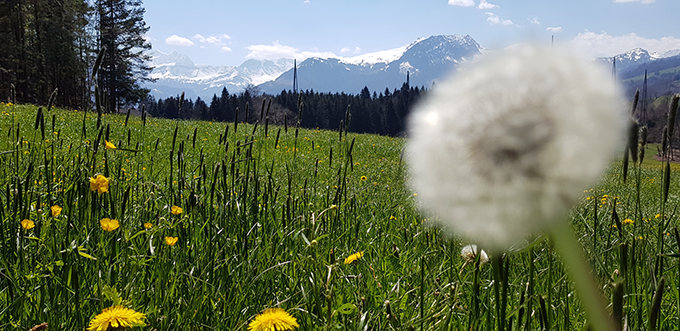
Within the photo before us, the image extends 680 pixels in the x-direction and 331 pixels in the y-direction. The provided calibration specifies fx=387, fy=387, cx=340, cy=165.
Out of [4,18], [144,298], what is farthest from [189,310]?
[4,18]

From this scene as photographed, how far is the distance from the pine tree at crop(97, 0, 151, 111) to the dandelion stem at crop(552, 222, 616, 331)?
143 ft

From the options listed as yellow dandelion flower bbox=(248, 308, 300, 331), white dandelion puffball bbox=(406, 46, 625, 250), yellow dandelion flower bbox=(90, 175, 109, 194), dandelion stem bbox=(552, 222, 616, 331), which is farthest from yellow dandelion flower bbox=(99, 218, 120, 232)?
dandelion stem bbox=(552, 222, 616, 331)

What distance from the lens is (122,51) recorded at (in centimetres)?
4050

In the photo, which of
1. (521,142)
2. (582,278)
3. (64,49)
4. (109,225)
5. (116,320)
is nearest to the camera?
(582,278)

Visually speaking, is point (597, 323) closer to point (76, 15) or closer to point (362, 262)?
point (362, 262)

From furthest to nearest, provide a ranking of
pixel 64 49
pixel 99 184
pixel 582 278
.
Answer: pixel 64 49
pixel 99 184
pixel 582 278

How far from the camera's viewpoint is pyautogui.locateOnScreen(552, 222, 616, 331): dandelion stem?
0.33 metres

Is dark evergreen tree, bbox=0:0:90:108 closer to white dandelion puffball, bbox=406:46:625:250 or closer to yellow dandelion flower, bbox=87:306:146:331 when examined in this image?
yellow dandelion flower, bbox=87:306:146:331

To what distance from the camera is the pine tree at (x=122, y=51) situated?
38.1m

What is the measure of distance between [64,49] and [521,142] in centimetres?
3948

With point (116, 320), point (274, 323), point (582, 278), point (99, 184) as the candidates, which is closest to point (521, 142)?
point (582, 278)

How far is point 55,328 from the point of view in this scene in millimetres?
1302

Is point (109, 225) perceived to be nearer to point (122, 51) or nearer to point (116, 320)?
point (116, 320)

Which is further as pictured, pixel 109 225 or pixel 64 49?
pixel 64 49
